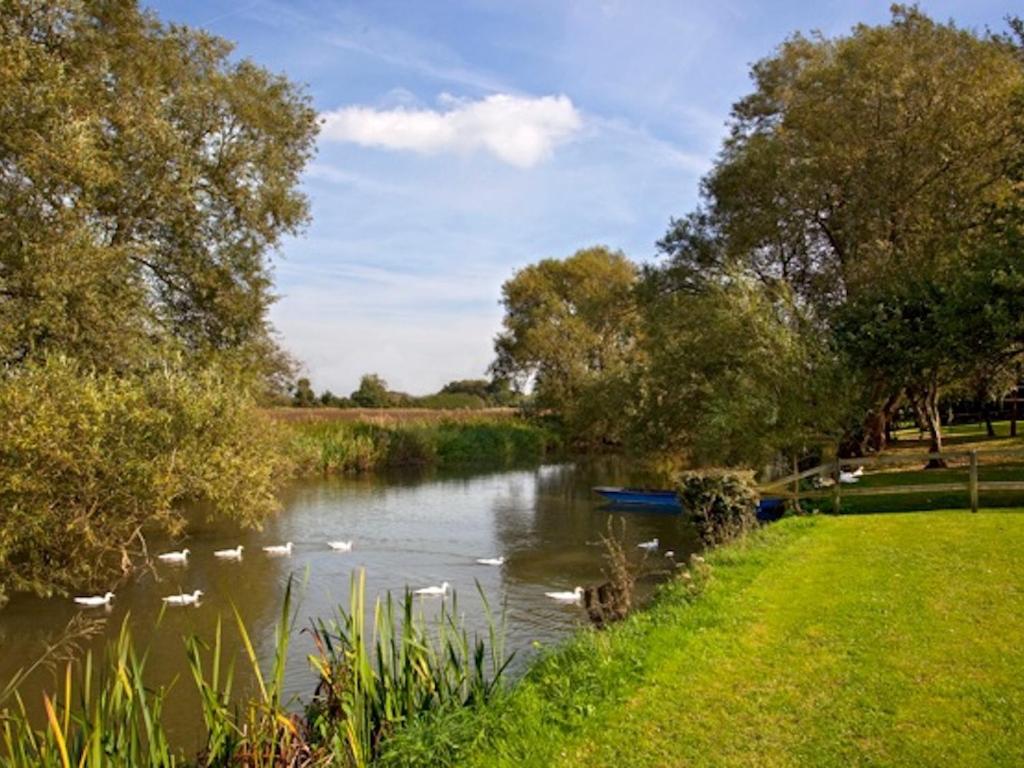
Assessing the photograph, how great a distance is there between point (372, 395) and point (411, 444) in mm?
38733

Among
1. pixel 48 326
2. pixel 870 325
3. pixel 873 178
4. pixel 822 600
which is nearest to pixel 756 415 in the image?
pixel 870 325

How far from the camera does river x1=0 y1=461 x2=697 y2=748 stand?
1258 centimetres

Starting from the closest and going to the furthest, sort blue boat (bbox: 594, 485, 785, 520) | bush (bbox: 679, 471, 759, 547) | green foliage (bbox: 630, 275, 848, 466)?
bush (bbox: 679, 471, 759, 547), green foliage (bbox: 630, 275, 848, 466), blue boat (bbox: 594, 485, 785, 520)

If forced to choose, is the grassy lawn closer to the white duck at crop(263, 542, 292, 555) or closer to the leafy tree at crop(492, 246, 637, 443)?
the white duck at crop(263, 542, 292, 555)

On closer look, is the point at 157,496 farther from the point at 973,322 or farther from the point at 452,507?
the point at 973,322

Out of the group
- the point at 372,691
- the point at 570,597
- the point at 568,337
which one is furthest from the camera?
the point at 568,337

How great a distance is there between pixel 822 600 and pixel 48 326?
14448mm

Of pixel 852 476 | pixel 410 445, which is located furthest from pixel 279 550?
pixel 410 445

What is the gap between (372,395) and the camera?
84125 mm

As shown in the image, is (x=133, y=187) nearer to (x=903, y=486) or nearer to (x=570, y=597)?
(x=570, y=597)

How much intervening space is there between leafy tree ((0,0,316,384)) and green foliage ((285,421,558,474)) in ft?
42.4

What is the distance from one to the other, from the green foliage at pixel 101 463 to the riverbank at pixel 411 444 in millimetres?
15642

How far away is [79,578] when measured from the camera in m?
15.6

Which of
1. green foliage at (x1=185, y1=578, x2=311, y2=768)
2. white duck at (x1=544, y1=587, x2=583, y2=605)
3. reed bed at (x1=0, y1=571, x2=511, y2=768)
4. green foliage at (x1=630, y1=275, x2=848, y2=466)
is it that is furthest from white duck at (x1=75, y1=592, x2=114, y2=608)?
green foliage at (x1=630, y1=275, x2=848, y2=466)
